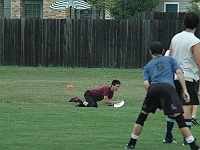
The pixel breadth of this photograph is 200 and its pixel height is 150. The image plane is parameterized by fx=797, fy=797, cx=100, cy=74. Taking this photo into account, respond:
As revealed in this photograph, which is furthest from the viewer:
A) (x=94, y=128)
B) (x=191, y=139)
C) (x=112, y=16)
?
(x=112, y=16)

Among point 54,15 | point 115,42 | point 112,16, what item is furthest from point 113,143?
point 54,15

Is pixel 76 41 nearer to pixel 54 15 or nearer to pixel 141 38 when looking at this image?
pixel 141 38

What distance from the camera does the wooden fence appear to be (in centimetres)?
3381

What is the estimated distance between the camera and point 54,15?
161 feet

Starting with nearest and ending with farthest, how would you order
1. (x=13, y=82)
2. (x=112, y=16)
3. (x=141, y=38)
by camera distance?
(x=13, y=82), (x=141, y=38), (x=112, y=16)

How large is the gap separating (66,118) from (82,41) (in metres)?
18.8

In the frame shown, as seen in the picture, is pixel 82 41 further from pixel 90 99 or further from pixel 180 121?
pixel 180 121

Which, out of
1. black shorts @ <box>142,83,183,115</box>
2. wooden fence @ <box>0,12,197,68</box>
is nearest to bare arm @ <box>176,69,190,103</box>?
black shorts @ <box>142,83,183,115</box>

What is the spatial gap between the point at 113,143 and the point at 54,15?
124 feet

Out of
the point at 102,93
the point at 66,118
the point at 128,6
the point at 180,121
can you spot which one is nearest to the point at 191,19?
the point at 180,121

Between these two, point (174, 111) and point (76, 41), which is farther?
point (76, 41)

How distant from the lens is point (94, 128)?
13.7 metres

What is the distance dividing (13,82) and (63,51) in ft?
27.8

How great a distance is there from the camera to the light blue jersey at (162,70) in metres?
10.8
